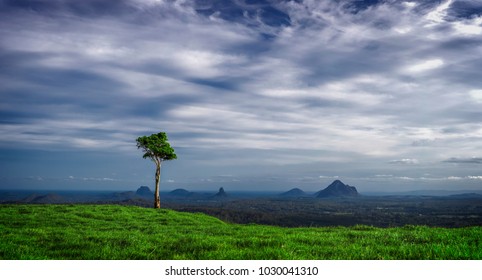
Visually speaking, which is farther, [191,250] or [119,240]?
[119,240]

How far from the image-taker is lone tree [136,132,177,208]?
5544 centimetres

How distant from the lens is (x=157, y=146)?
55.8 m

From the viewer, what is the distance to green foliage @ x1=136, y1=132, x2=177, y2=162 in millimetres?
55438

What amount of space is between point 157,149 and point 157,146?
76cm

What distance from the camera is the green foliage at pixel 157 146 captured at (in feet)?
182

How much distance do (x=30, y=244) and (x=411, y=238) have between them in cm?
1683

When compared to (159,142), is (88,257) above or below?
below

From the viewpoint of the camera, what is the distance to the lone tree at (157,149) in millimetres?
55438

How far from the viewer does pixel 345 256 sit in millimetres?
12227

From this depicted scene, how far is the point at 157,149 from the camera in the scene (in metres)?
55.2

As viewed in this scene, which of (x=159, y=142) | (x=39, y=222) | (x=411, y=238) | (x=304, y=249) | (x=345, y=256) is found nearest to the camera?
(x=345, y=256)
